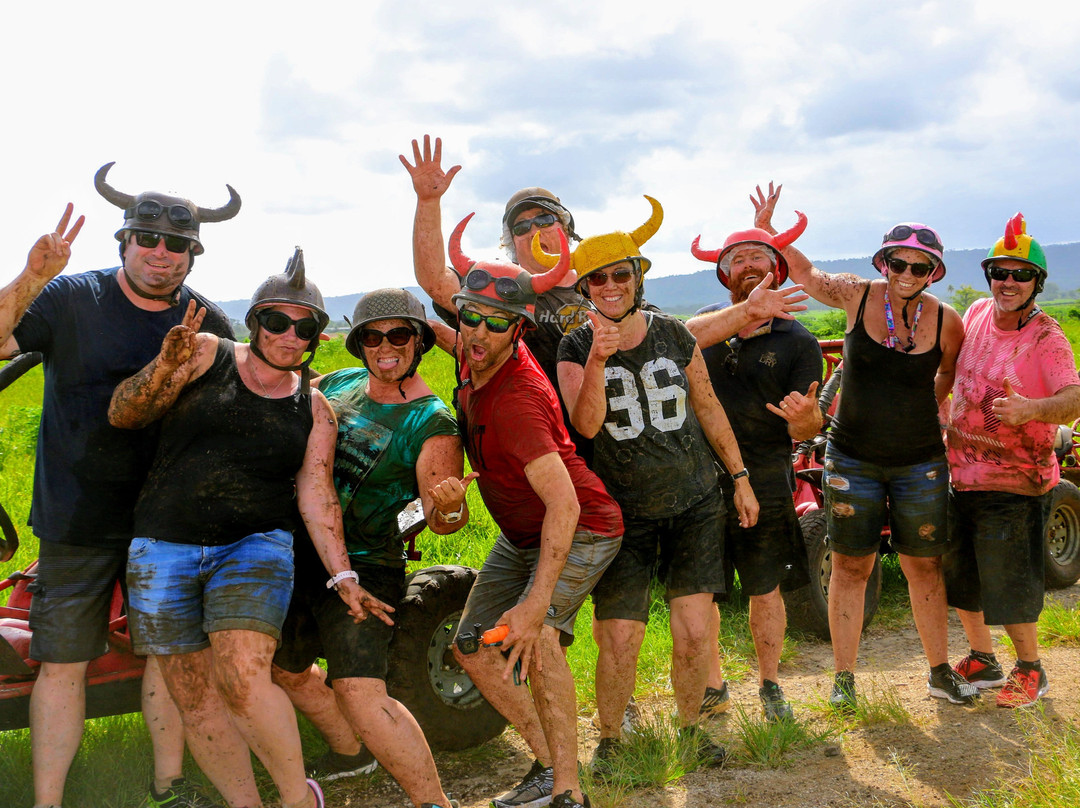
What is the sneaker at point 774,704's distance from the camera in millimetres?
4699

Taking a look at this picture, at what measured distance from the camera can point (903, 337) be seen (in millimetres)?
4891

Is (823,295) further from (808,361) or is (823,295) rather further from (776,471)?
(776,471)

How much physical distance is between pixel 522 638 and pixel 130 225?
2445mm

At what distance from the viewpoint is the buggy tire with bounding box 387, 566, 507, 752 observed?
4430 millimetres

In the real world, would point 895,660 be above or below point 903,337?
below

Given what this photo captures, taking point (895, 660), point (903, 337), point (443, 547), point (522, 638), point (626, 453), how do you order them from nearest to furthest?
point (522, 638)
point (626, 453)
point (903, 337)
point (895, 660)
point (443, 547)

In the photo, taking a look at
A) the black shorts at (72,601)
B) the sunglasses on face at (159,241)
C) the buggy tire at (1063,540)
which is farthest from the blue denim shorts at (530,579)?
the buggy tire at (1063,540)

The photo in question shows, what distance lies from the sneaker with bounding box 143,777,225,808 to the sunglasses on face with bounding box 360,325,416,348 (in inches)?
80.4

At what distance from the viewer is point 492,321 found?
12.7 feet

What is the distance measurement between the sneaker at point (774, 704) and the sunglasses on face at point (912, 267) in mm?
2256

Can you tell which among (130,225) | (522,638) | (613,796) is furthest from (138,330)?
(613,796)

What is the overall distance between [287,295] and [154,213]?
774 mm

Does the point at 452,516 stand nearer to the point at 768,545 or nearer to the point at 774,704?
the point at 768,545

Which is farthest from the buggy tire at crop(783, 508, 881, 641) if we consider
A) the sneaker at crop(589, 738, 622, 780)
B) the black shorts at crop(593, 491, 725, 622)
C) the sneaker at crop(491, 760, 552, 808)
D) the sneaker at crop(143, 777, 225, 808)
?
the sneaker at crop(143, 777, 225, 808)
